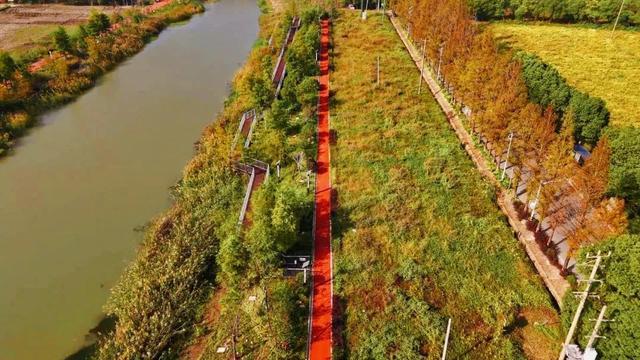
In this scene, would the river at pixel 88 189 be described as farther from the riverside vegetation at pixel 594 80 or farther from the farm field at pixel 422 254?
the riverside vegetation at pixel 594 80

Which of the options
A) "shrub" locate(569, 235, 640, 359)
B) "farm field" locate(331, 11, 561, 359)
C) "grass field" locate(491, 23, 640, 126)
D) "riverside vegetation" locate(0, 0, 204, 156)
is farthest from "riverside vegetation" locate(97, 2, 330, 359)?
"grass field" locate(491, 23, 640, 126)

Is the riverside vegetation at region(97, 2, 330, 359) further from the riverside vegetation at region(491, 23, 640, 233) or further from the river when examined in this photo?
the riverside vegetation at region(491, 23, 640, 233)

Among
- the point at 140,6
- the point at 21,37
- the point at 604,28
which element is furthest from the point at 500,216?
the point at 140,6

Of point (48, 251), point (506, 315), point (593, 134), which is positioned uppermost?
point (593, 134)

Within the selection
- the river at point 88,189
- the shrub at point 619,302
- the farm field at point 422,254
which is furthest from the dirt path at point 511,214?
the river at point 88,189

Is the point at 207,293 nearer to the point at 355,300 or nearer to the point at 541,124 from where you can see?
the point at 355,300
